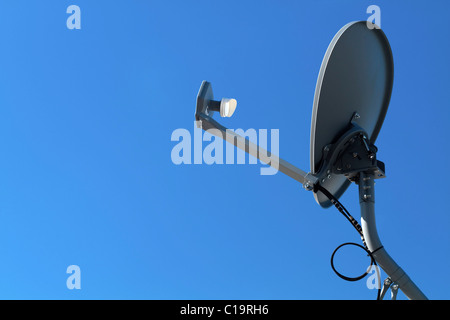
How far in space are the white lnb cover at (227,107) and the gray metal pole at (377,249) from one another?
1551 mm

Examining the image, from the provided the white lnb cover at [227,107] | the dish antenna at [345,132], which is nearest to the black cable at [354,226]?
the dish antenna at [345,132]

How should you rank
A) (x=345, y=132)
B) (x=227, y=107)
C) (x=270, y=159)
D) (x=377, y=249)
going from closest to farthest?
1. (x=377, y=249)
2. (x=270, y=159)
3. (x=345, y=132)
4. (x=227, y=107)

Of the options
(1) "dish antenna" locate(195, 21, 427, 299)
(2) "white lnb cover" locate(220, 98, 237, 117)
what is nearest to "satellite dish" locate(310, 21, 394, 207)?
(1) "dish antenna" locate(195, 21, 427, 299)

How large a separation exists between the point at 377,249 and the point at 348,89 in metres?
1.60

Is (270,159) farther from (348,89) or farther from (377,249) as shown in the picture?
(377,249)

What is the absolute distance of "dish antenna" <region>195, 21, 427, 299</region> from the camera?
4336 millimetres

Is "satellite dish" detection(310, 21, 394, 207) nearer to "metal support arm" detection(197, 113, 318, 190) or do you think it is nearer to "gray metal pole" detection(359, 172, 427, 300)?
"metal support arm" detection(197, 113, 318, 190)

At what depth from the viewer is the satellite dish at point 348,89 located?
4672mm

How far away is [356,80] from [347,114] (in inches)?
13.8

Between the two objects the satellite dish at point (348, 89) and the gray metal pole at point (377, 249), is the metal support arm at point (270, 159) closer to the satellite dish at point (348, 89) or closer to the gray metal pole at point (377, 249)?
the satellite dish at point (348, 89)

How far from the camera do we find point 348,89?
16.7 feet

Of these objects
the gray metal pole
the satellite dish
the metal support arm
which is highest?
the satellite dish

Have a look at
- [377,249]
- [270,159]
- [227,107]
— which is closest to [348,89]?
[270,159]
